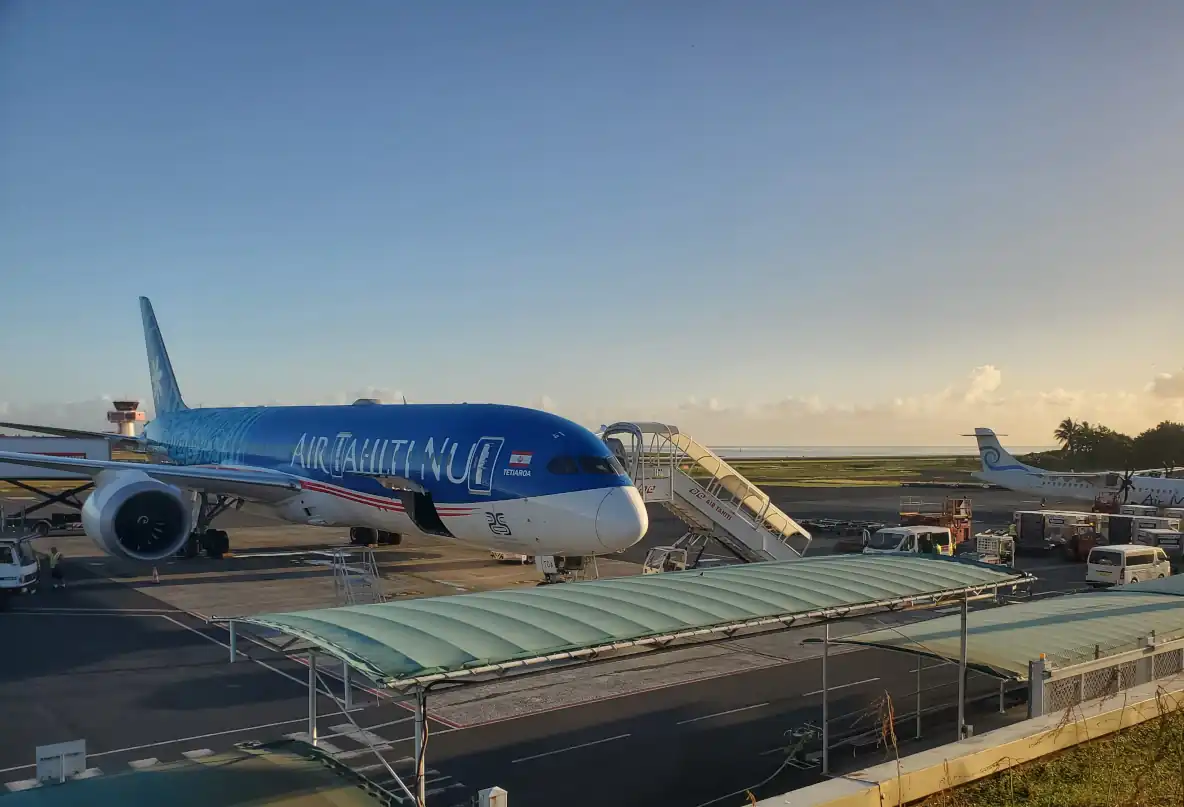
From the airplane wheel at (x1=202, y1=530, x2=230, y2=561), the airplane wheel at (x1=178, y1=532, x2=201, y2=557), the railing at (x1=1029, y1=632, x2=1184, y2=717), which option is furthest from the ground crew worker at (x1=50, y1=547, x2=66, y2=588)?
the railing at (x1=1029, y1=632, x2=1184, y2=717)

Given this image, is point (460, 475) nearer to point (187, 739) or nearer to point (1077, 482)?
point (187, 739)

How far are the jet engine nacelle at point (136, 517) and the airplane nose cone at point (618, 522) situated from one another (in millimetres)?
13764

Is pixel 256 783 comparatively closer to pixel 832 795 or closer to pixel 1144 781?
pixel 832 795

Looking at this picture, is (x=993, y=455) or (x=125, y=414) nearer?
(x=993, y=455)

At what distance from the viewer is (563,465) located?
23656 millimetres

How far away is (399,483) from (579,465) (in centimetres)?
682

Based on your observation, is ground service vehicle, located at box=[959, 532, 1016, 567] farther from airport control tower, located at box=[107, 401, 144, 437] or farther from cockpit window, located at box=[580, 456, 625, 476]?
airport control tower, located at box=[107, 401, 144, 437]

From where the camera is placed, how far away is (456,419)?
1092 inches

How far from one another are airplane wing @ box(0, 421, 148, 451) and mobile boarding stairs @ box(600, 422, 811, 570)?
86.4ft

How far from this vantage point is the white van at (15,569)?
82.5 feet

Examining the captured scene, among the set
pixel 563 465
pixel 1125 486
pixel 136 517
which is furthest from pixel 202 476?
pixel 1125 486

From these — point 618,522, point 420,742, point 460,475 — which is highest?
point 460,475

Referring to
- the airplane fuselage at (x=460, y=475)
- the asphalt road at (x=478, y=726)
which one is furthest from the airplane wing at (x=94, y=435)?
the asphalt road at (x=478, y=726)

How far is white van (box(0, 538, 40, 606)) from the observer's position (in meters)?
25.2
